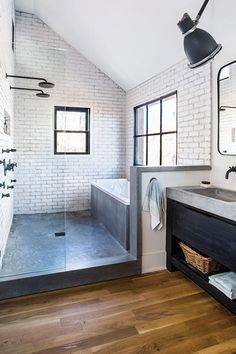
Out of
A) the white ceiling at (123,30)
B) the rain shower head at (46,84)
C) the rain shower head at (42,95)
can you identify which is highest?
the white ceiling at (123,30)

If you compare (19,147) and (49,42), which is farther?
(49,42)

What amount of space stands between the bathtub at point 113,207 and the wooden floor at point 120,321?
75 cm

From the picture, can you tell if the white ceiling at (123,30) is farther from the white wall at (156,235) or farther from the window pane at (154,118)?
the white wall at (156,235)

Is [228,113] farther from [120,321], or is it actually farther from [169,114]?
[120,321]

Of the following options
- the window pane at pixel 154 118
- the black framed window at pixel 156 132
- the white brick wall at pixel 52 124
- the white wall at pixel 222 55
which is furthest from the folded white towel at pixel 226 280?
the white brick wall at pixel 52 124

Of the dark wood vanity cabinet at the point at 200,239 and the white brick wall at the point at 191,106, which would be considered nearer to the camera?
the dark wood vanity cabinet at the point at 200,239

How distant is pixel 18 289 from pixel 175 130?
279 cm

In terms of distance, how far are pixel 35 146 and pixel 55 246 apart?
1.71m

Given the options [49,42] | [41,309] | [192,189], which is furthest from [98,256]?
[49,42]

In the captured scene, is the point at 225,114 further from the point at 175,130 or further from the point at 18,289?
the point at 18,289

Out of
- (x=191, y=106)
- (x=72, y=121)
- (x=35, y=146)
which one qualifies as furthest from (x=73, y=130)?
(x=191, y=106)

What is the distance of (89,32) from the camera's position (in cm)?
406

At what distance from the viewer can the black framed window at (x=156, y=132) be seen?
150 inches

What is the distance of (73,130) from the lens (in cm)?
490
